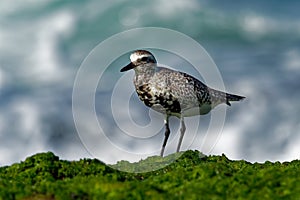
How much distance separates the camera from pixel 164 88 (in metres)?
24.3

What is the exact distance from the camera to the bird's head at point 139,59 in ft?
80.0

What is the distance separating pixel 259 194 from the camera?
1546 centimetres

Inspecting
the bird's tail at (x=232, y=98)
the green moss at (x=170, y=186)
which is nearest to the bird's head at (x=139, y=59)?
the bird's tail at (x=232, y=98)

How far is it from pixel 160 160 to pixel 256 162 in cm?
351

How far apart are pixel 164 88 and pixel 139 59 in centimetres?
141

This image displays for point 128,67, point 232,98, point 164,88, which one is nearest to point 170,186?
point 164,88

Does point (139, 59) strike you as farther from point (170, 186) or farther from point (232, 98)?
point (170, 186)

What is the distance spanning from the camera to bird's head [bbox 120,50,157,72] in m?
24.4

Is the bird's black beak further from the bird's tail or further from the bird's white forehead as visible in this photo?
the bird's tail

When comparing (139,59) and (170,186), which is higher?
(139,59)

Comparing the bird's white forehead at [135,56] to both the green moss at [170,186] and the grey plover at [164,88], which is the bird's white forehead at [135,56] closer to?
the grey plover at [164,88]

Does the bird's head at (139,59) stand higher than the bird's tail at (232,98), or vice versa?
the bird's tail at (232,98)

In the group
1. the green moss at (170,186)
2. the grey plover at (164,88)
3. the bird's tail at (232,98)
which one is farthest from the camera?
the bird's tail at (232,98)

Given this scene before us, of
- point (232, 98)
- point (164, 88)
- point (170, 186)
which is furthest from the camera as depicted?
point (232, 98)
